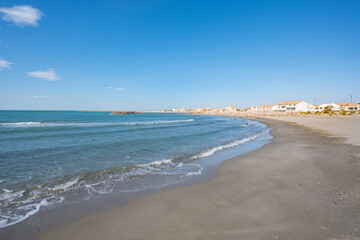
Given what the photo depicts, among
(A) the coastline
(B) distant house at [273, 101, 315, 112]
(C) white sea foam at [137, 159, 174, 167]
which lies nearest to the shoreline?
(A) the coastline

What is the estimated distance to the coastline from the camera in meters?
3.73

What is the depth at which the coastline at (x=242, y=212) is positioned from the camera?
3732 millimetres

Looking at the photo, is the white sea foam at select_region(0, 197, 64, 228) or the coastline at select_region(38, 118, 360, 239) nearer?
the coastline at select_region(38, 118, 360, 239)

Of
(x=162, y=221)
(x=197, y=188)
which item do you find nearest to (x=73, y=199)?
(x=162, y=221)

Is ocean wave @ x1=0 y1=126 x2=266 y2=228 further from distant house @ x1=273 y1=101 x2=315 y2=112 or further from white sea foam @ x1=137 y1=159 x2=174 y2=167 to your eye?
distant house @ x1=273 y1=101 x2=315 y2=112

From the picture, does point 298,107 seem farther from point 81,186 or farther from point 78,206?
point 78,206

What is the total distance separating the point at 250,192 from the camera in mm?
5785

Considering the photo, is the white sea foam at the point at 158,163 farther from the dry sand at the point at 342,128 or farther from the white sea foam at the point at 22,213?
the dry sand at the point at 342,128

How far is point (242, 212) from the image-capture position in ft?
14.9

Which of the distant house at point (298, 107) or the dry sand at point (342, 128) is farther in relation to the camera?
the distant house at point (298, 107)

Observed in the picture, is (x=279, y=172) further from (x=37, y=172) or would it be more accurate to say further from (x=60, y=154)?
(x=60, y=154)

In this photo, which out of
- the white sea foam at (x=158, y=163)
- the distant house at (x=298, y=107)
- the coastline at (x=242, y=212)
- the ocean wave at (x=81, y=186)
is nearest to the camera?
the coastline at (x=242, y=212)

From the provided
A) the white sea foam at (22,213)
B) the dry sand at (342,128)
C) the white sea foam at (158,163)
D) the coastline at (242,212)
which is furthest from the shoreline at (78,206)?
the dry sand at (342,128)

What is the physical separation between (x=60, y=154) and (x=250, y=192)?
1261cm
